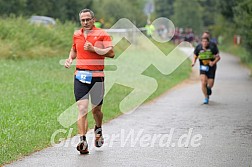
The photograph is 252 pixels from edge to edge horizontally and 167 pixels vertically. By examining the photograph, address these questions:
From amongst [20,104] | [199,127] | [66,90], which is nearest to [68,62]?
[199,127]

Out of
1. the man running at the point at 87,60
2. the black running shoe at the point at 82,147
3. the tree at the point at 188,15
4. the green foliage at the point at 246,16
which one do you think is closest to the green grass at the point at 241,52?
the green foliage at the point at 246,16

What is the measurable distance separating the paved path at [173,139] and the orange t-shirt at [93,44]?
1.30m

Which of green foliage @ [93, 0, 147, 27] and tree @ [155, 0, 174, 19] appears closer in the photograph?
green foliage @ [93, 0, 147, 27]

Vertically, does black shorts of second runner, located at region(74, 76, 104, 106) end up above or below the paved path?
above

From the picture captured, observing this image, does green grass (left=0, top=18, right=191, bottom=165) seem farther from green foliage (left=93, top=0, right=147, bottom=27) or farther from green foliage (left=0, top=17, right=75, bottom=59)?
green foliage (left=93, top=0, right=147, bottom=27)

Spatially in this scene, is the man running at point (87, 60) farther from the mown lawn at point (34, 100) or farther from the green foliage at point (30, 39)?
the green foliage at point (30, 39)

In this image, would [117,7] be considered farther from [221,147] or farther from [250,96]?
[221,147]

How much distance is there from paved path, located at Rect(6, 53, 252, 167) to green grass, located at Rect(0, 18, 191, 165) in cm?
60

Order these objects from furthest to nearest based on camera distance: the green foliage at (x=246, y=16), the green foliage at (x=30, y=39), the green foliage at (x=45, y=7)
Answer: the green foliage at (x=45, y=7)
the green foliage at (x=30, y=39)
the green foliage at (x=246, y=16)

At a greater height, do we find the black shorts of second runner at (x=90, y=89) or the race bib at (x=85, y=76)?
the race bib at (x=85, y=76)

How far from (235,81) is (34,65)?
836 cm

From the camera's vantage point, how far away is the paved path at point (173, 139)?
9727 millimetres

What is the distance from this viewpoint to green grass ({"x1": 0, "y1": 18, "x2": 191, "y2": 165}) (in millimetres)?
11531

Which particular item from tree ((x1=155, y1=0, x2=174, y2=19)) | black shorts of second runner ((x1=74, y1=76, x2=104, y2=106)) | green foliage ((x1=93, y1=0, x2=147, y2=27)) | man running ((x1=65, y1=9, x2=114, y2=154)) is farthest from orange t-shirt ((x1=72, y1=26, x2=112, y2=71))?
tree ((x1=155, y1=0, x2=174, y2=19))
